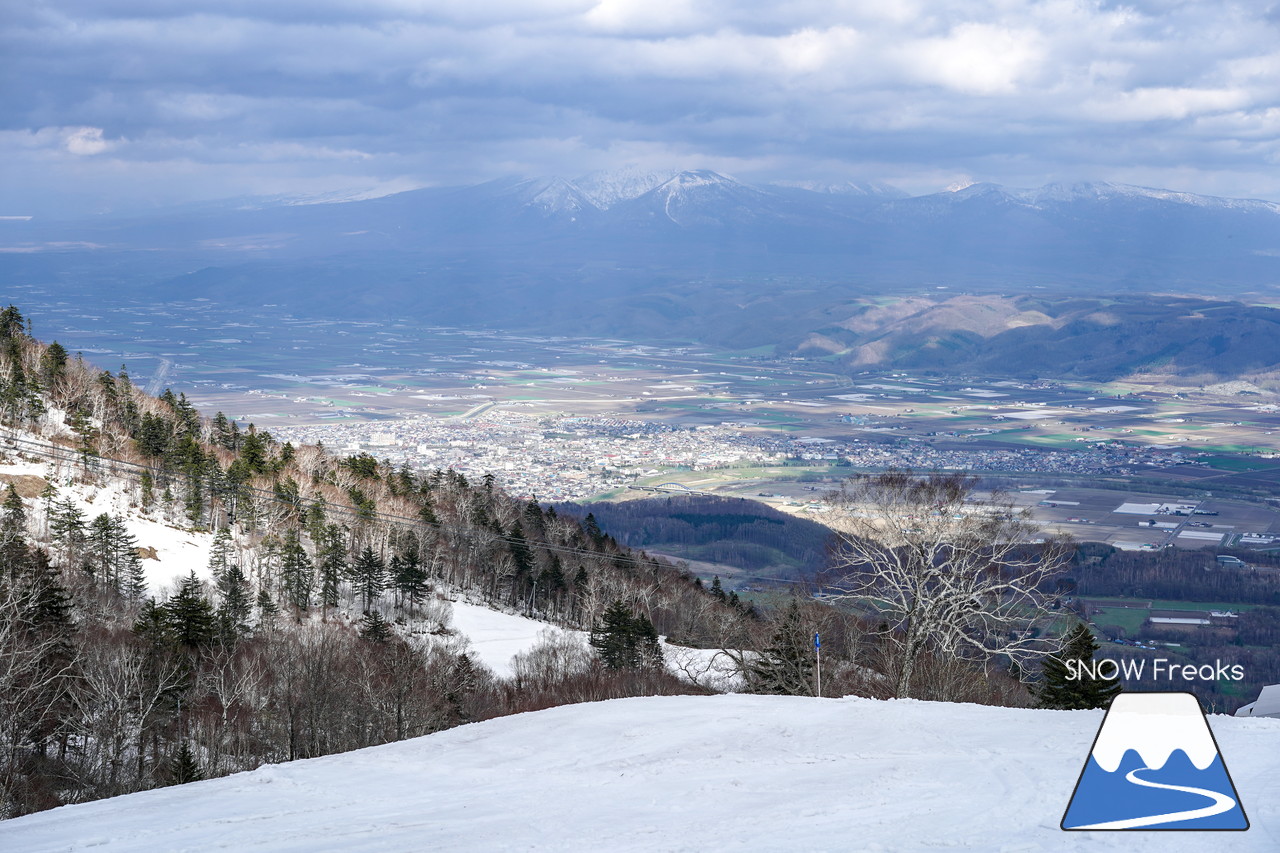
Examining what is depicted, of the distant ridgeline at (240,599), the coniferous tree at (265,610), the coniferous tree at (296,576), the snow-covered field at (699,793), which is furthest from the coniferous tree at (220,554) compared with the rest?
the snow-covered field at (699,793)

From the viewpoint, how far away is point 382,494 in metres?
51.2

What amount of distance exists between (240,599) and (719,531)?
41660 millimetres

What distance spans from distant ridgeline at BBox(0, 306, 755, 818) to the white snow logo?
1663cm

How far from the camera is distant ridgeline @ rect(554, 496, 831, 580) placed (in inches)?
2501

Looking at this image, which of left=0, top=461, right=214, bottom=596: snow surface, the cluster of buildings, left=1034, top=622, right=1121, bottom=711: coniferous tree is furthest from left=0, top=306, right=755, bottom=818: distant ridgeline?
the cluster of buildings

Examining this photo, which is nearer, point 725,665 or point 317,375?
point 725,665

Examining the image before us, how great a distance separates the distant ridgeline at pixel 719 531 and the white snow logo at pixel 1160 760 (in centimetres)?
→ 5198

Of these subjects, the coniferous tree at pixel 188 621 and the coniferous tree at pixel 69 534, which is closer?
the coniferous tree at pixel 188 621

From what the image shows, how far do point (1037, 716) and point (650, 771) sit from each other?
5.73m

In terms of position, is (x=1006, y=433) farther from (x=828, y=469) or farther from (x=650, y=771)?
(x=650, y=771)

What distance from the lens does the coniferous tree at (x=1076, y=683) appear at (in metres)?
20.8

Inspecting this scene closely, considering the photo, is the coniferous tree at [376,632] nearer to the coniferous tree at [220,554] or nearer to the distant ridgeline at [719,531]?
the coniferous tree at [220,554]

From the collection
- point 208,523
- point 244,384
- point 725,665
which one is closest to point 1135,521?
point 725,665

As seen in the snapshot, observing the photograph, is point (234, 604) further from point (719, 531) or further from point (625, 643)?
point (719, 531)
